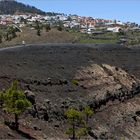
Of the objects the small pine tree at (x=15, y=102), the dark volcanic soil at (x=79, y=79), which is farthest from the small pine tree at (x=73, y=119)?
the small pine tree at (x=15, y=102)

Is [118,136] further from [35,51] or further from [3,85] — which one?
[35,51]

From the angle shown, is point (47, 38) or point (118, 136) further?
point (47, 38)

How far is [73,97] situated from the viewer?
224 feet

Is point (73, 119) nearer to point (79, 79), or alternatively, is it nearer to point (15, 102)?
point (15, 102)

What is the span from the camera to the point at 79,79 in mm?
75375

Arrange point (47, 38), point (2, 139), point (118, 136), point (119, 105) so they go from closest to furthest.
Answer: point (2, 139) → point (118, 136) → point (119, 105) → point (47, 38)

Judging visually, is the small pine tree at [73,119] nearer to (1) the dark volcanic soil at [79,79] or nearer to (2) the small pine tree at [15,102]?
(1) the dark volcanic soil at [79,79]

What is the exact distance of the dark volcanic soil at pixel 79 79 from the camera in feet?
210

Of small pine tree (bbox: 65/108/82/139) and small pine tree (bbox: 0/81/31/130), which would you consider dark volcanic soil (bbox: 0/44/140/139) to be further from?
small pine tree (bbox: 0/81/31/130)

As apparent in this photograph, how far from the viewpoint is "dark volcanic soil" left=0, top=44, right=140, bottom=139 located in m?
64.1

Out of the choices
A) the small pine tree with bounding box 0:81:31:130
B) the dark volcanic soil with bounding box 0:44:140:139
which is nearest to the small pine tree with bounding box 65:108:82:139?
the dark volcanic soil with bounding box 0:44:140:139

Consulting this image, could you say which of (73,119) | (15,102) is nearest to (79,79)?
(73,119)

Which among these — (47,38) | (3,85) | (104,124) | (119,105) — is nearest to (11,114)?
(3,85)

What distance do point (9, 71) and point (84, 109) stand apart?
1176 cm
